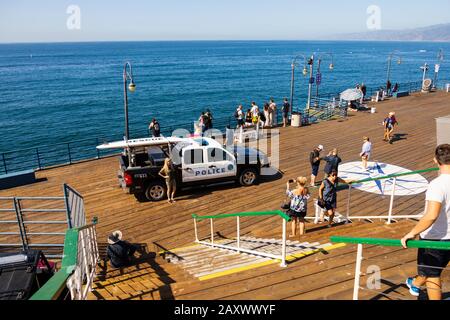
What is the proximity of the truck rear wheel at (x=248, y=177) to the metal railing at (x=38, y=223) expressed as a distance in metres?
6.30

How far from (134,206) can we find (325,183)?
6734 mm

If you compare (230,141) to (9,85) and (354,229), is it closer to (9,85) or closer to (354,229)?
(354,229)

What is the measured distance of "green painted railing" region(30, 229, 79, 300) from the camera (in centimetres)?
289

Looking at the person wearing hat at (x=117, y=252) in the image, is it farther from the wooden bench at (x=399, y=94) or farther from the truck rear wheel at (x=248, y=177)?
the wooden bench at (x=399, y=94)

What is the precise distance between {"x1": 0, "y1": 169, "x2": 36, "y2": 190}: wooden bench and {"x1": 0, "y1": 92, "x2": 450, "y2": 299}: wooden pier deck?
372 millimetres

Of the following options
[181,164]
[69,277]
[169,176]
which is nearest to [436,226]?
[69,277]

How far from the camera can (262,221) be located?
1120cm

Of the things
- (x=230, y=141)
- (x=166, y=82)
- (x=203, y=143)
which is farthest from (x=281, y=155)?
A: (x=166, y=82)

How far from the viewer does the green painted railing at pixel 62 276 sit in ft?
9.48

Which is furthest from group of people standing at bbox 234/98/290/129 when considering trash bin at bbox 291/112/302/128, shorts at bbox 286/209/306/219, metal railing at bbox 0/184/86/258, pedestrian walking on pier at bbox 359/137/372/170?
shorts at bbox 286/209/306/219

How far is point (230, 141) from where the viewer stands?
19547 millimetres

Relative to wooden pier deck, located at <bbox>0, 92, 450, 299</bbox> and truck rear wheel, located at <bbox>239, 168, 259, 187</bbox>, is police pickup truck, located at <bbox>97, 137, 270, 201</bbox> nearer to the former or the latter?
truck rear wheel, located at <bbox>239, 168, 259, 187</bbox>

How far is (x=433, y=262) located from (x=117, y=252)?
609cm

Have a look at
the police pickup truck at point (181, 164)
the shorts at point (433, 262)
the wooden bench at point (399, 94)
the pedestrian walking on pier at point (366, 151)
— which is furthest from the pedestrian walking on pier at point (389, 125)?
the wooden bench at point (399, 94)
